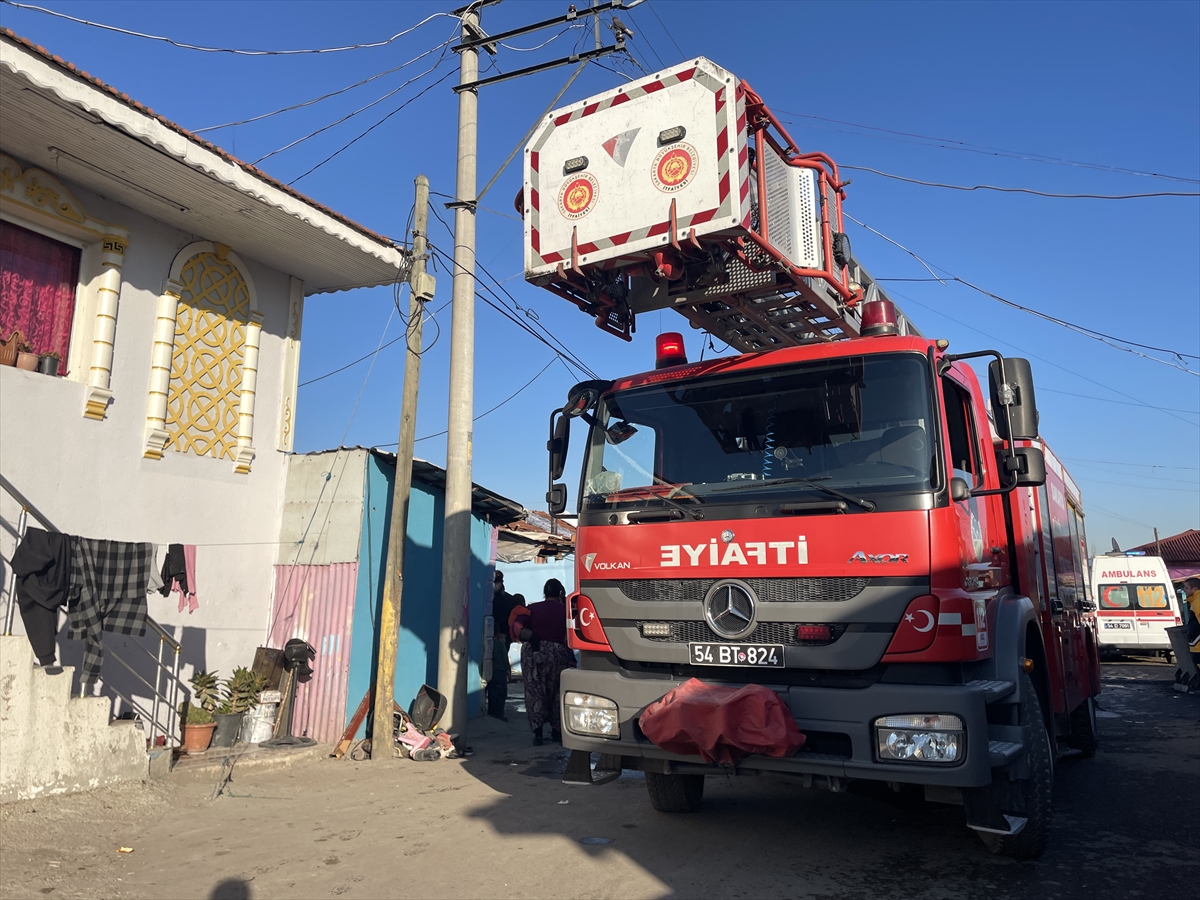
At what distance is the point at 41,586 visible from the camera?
6.54 meters

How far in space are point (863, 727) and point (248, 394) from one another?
8.07 meters

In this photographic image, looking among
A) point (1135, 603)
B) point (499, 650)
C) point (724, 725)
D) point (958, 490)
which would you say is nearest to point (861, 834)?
point (724, 725)

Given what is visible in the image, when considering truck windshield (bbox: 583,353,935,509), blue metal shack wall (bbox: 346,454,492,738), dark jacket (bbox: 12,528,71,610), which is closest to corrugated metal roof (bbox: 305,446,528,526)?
blue metal shack wall (bbox: 346,454,492,738)

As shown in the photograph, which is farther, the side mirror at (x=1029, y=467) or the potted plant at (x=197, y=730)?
the potted plant at (x=197, y=730)

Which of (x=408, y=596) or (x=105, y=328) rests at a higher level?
(x=105, y=328)

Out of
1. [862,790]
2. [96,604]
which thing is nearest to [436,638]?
[96,604]

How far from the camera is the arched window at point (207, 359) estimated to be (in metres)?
8.73

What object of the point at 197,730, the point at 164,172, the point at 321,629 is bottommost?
the point at 197,730

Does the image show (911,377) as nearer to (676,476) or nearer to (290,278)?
(676,476)

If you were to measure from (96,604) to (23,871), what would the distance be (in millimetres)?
2525

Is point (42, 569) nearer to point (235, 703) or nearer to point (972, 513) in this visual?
point (235, 703)

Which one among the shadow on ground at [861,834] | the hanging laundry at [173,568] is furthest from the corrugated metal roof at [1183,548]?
the hanging laundry at [173,568]

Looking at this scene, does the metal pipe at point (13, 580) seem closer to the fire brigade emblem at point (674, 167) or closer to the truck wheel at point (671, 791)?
the truck wheel at point (671, 791)

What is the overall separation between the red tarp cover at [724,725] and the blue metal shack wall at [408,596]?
6027 mm
